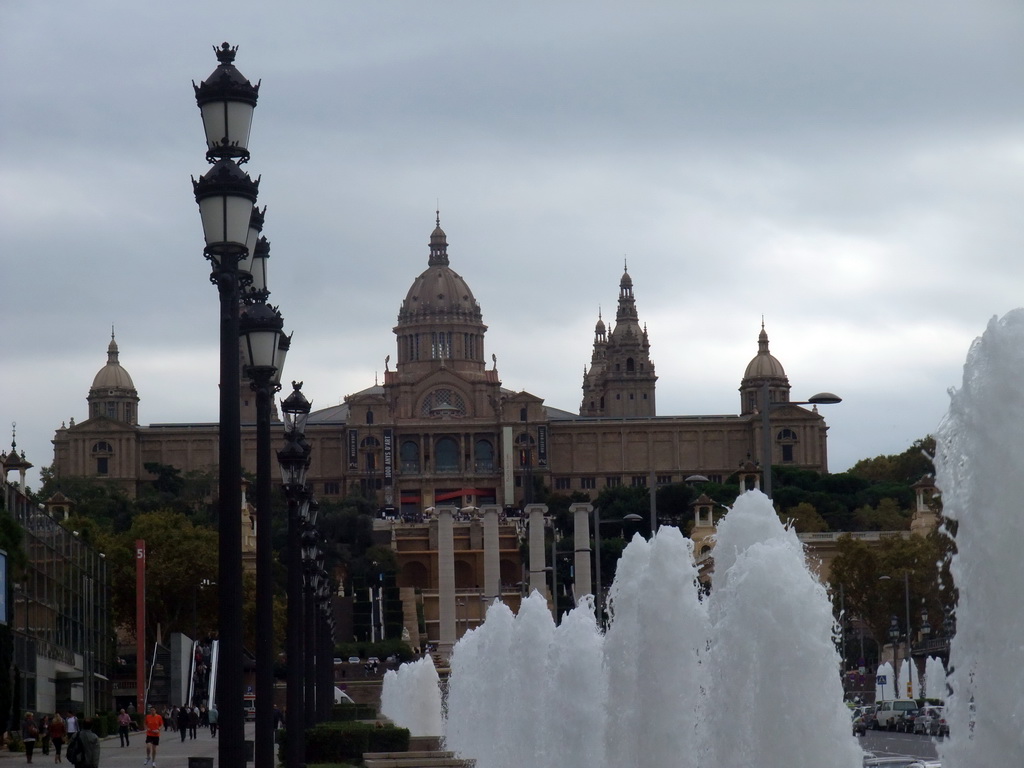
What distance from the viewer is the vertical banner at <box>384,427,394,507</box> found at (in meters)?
171

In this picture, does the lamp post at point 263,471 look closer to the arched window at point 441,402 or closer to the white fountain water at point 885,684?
the white fountain water at point 885,684

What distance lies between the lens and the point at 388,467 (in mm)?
171375

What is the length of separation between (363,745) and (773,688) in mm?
12342

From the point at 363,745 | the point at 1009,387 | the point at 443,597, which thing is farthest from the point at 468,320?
the point at 1009,387

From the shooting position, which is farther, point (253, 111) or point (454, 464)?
point (454, 464)

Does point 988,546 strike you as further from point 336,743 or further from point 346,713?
point 346,713

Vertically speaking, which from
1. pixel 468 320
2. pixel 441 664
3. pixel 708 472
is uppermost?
pixel 468 320

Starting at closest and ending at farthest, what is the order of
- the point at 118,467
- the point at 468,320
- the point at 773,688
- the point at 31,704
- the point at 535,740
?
the point at 773,688 < the point at 535,740 < the point at 31,704 < the point at 118,467 < the point at 468,320

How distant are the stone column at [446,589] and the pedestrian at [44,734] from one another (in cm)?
5908

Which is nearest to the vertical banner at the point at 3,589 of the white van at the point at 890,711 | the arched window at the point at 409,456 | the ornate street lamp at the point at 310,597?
the ornate street lamp at the point at 310,597

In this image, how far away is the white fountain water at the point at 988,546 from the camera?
13.6m

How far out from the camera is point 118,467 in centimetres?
17288

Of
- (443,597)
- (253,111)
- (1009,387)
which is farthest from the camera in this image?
(443,597)

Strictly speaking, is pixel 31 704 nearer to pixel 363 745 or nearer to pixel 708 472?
pixel 363 745
